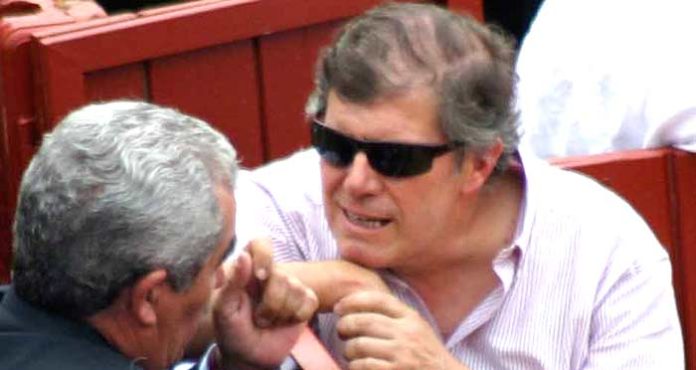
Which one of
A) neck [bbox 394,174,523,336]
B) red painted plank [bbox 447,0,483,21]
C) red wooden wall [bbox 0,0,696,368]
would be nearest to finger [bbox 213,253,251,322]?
neck [bbox 394,174,523,336]

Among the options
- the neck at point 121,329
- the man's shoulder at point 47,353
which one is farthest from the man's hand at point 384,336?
the man's shoulder at point 47,353

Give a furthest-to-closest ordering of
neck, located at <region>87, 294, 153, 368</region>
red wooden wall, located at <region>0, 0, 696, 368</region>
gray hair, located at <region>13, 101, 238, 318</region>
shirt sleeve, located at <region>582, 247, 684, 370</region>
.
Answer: red wooden wall, located at <region>0, 0, 696, 368</region> → shirt sleeve, located at <region>582, 247, 684, 370</region> → neck, located at <region>87, 294, 153, 368</region> → gray hair, located at <region>13, 101, 238, 318</region>

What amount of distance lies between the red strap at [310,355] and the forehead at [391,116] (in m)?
0.36

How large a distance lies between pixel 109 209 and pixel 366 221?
0.69 meters

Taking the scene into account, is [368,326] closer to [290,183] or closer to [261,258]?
[261,258]

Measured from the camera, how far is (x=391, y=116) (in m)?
3.35

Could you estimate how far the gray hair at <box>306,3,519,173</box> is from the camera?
3354 mm

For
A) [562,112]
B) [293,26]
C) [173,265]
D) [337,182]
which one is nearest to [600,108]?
[562,112]

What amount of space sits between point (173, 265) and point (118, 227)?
0.13 meters

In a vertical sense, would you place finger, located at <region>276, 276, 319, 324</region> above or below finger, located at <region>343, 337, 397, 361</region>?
above

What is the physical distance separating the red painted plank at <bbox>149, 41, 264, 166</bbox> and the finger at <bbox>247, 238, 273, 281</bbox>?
109 centimetres

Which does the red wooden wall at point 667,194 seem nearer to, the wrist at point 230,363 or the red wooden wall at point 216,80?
the red wooden wall at point 216,80

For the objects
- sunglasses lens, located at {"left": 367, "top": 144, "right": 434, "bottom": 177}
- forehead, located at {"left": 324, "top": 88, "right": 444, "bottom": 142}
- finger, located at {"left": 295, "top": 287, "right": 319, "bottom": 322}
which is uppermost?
forehead, located at {"left": 324, "top": 88, "right": 444, "bottom": 142}

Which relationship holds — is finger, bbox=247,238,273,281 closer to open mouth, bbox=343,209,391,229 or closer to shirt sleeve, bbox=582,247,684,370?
open mouth, bbox=343,209,391,229
